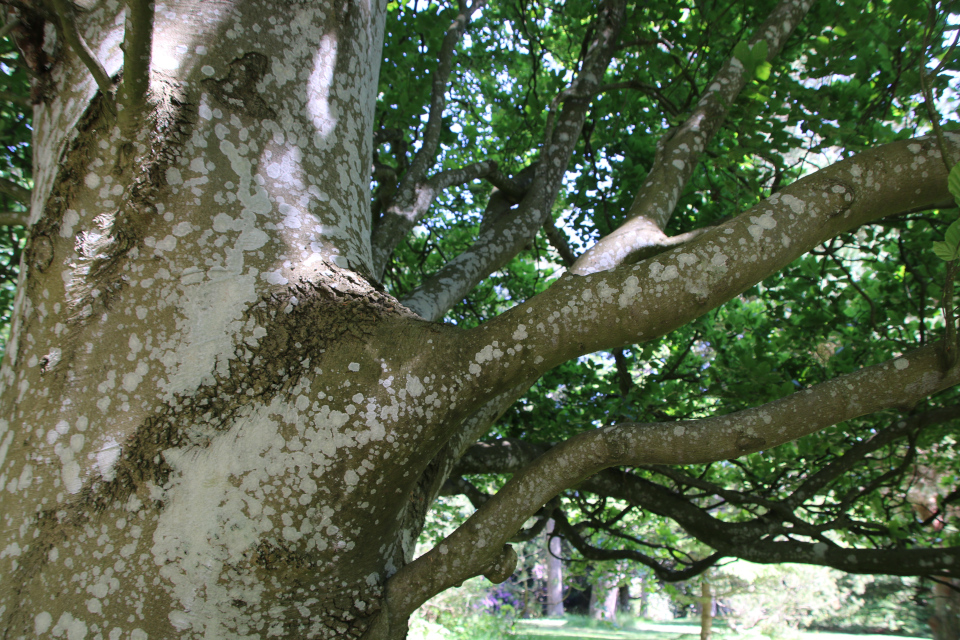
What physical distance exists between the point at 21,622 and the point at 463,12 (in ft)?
13.6

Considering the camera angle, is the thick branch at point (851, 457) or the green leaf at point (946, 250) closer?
the green leaf at point (946, 250)

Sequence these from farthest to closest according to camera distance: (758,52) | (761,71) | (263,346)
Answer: (761,71) → (758,52) → (263,346)

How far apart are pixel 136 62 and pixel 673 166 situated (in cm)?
197

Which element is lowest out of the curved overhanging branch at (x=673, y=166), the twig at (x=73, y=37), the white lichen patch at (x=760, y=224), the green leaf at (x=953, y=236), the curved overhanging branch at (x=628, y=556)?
the curved overhanging branch at (x=628, y=556)

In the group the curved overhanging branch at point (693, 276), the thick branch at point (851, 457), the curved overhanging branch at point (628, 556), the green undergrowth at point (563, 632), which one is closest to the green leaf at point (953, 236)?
the curved overhanging branch at point (693, 276)

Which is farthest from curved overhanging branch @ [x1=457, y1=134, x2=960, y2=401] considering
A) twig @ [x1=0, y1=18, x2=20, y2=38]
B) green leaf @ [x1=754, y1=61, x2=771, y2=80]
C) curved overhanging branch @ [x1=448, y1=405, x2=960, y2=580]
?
curved overhanging branch @ [x1=448, y1=405, x2=960, y2=580]

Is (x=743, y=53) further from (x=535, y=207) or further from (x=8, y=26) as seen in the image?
(x=8, y=26)

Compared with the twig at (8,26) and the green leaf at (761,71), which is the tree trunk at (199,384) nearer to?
the twig at (8,26)

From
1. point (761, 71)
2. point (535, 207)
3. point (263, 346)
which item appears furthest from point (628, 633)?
point (263, 346)

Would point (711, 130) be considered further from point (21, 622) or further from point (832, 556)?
point (21, 622)

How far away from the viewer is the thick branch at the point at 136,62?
1295 millimetres

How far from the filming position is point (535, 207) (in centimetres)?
329

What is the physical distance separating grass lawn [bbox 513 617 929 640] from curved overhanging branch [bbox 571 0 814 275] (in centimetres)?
1049

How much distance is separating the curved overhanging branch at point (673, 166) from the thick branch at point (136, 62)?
1.44 metres
